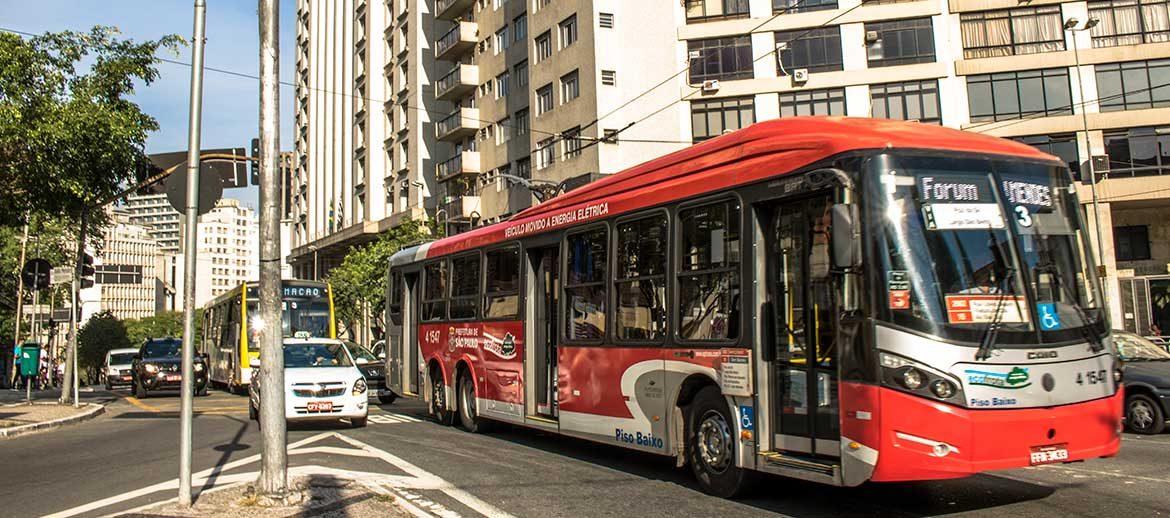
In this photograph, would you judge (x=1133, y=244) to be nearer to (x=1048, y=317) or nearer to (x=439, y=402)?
(x=439, y=402)

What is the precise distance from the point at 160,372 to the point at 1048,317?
25.6m

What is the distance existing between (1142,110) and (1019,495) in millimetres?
→ 29913

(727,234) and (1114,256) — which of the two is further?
(1114,256)

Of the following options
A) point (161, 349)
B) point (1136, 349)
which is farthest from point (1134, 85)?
point (161, 349)

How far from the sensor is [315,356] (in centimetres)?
1659

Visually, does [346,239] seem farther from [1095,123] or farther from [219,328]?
[1095,123]

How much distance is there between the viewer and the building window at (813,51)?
36.1m

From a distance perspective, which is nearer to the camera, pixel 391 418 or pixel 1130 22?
pixel 391 418

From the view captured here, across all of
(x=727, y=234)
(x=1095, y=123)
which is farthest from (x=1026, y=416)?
(x=1095, y=123)

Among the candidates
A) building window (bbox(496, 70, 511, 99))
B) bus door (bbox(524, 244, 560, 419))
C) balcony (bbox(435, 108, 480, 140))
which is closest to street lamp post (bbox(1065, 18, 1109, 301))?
building window (bbox(496, 70, 511, 99))

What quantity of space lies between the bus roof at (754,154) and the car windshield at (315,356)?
20.4 feet

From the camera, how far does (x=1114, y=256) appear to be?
1340 inches

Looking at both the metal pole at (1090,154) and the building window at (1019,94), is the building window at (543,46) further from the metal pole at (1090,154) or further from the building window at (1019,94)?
the metal pole at (1090,154)

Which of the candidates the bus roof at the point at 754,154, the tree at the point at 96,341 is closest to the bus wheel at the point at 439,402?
the bus roof at the point at 754,154
